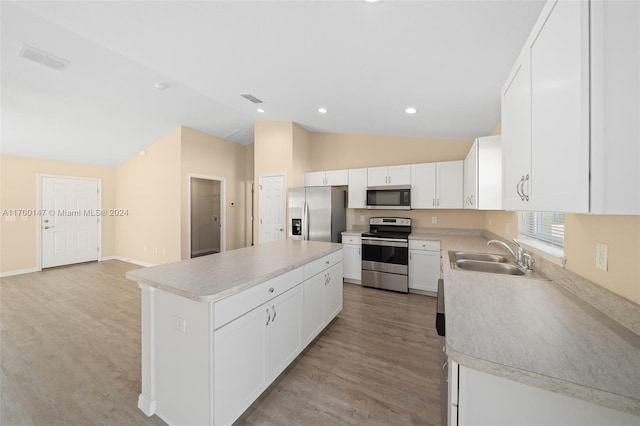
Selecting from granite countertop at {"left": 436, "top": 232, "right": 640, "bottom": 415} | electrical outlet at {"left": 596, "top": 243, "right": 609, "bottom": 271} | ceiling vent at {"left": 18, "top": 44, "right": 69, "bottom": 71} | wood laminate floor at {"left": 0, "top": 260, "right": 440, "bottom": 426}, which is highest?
ceiling vent at {"left": 18, "top": 44, "right": 69, "bottom": 71}

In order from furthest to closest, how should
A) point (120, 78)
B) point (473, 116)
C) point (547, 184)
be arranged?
point (120, 78) → point (473, 116) → point (547, 184)

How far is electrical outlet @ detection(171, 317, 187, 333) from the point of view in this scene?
4.62 feet

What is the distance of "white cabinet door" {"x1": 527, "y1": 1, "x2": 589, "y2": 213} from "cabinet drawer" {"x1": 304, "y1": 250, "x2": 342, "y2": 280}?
165 centimetres

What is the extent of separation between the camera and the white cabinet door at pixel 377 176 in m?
4.23

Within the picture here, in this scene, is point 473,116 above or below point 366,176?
above

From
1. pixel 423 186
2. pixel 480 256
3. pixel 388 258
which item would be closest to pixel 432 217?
pixel 423 186

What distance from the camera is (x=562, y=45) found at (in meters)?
0.83

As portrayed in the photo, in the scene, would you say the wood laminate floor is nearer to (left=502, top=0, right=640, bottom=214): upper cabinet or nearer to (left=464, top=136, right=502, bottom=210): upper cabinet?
(left=464, top=136, right=502, bottom=210): upper cabinet

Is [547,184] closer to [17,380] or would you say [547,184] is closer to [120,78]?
[17,380]

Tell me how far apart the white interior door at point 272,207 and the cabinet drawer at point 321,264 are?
7.27 feet

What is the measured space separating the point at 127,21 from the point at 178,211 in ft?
11.6

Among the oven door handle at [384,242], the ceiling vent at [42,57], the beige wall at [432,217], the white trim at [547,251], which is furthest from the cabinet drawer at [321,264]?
the ceiling vent at [42,57]

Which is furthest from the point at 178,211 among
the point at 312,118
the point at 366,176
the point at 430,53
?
the point at 430,53

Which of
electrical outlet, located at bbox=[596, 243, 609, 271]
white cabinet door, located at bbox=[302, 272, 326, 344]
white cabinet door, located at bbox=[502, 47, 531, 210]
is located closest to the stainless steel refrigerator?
white cabinet door, located at bbox=[302, 272, 326, 344]
